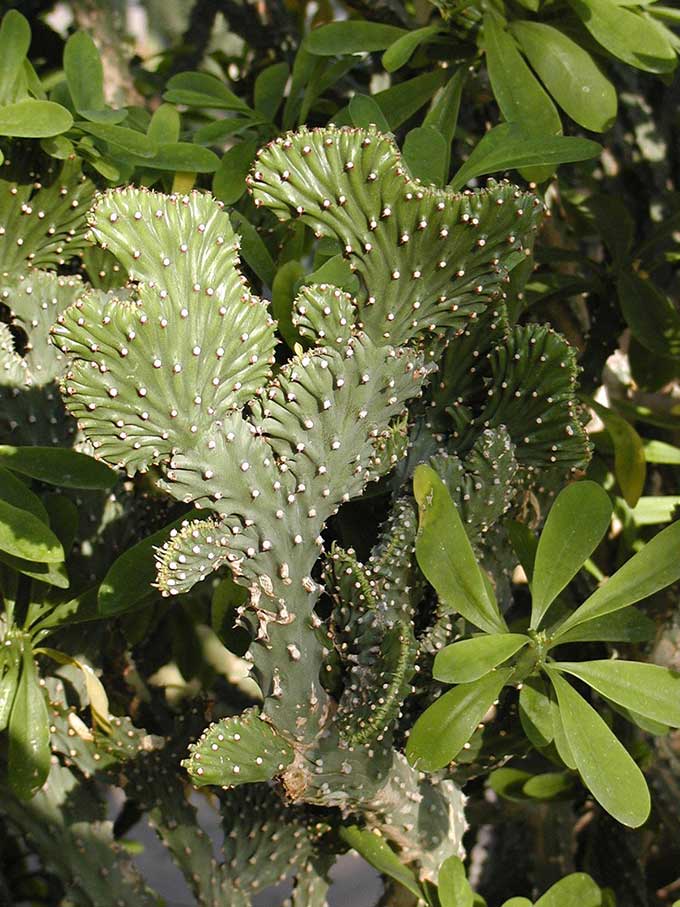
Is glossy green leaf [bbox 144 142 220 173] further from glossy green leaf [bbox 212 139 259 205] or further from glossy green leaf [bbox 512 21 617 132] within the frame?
glossy green leaf [bbox 512 21 617 132]

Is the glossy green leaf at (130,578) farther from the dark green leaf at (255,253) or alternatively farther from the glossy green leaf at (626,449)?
the glossy green leaf at (626,449)

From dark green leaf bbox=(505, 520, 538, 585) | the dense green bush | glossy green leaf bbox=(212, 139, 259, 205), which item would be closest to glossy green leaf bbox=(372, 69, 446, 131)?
the dense green bush

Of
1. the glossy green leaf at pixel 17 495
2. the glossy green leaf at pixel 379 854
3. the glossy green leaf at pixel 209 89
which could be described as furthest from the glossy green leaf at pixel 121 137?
the glossy green leaf at pixel 379 854

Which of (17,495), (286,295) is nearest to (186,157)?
(286,295)

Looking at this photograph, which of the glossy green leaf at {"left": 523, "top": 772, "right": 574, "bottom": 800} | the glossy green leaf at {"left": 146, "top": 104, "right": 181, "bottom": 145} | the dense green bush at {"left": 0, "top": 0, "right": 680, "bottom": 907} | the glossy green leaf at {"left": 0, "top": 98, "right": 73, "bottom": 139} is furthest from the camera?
the glossy green leaf at {"left": 523, "top": 772, "right": 574, "bottom": 800}

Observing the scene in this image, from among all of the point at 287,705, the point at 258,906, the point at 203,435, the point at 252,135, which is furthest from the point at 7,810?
the point at 258,906

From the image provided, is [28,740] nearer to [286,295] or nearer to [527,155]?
[286,295]
